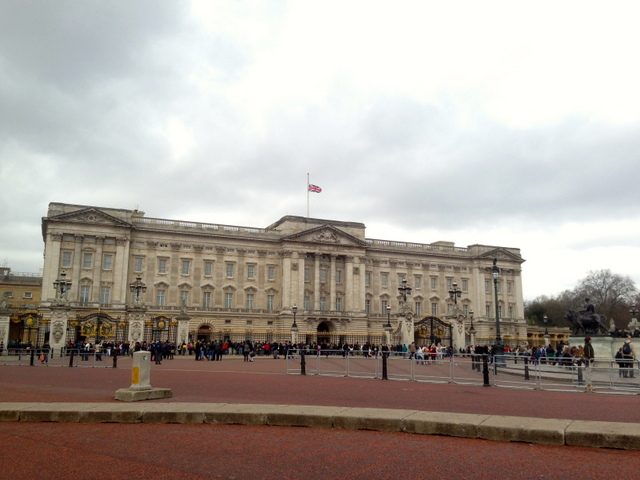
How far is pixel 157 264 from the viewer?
70.8 meters

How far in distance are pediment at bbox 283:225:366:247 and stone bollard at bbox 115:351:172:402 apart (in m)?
62.2

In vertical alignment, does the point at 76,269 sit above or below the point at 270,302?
above

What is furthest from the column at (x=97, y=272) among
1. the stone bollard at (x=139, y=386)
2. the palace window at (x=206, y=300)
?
the stone bollard at (x=139, y=386)

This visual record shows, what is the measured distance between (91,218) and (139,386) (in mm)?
58189

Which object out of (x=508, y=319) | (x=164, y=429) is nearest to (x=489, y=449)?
(x=164, y=429)

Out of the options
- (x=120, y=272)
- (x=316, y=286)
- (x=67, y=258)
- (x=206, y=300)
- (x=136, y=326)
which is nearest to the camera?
(x=136, y=326)

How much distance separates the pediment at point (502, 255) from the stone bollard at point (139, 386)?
80121mm

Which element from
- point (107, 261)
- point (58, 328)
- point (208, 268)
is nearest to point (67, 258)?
point (107, 261)

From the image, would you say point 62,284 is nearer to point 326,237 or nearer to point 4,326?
point 4,326

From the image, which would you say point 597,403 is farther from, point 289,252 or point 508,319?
point 508,319

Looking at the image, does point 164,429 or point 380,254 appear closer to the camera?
point 164,429

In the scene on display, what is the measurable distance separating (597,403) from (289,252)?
62.0 metres

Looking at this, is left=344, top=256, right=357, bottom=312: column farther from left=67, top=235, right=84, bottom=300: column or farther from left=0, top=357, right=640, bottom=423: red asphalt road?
left=0, top=357, right=640, bottom=423: red asphalt road

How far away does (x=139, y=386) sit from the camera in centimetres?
1335
